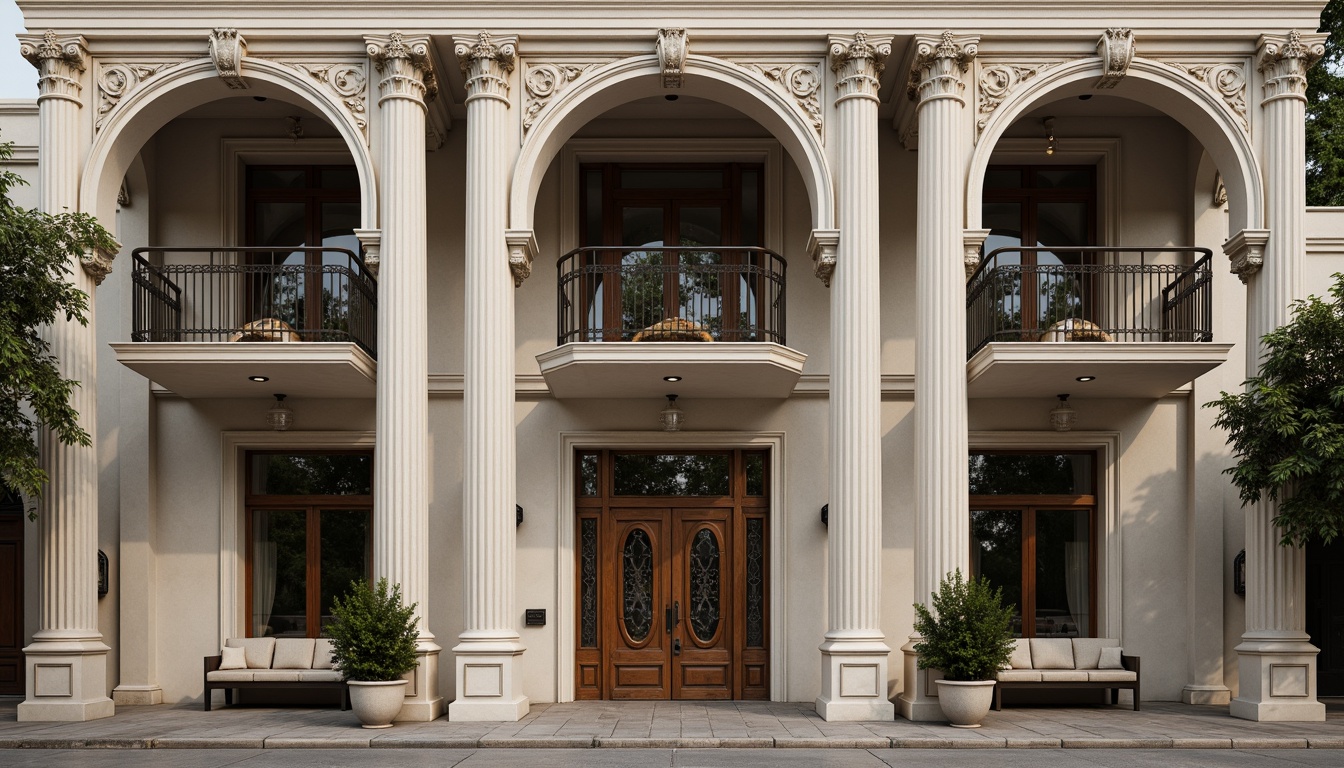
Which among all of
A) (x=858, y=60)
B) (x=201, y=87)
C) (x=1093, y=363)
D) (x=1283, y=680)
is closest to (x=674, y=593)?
(x=1093, y=363)

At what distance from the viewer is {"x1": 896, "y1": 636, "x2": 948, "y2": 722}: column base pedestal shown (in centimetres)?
1266

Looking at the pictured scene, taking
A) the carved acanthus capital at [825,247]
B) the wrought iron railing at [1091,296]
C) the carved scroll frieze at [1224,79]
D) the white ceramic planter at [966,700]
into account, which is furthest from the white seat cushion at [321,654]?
the carved scroll frieze at [1224,79]

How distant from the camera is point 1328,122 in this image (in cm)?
2067

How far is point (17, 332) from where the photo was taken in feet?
40.3

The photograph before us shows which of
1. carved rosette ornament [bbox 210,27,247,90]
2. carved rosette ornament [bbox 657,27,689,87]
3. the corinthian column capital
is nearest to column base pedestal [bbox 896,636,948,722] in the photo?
carved rosette ornament [bbox 657,27,689,87]

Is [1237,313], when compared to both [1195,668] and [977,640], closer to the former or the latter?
[1195,668]

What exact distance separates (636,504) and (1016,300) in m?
5.26

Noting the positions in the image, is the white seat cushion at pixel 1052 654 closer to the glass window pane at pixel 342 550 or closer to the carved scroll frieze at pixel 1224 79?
the carved scroll frieze at pixel 1224 79

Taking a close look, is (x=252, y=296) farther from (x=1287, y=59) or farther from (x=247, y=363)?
(x=1287, y=59)

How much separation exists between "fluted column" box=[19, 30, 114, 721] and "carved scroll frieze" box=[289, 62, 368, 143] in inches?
97.3

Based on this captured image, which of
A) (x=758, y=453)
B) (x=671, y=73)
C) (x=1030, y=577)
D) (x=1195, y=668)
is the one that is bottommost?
(x=1195, y=668)

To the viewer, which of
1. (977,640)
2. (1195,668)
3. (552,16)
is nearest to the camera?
(977,640)

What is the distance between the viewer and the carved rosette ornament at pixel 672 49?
13.3 metres

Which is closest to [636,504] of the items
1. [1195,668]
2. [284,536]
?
[284,536]
